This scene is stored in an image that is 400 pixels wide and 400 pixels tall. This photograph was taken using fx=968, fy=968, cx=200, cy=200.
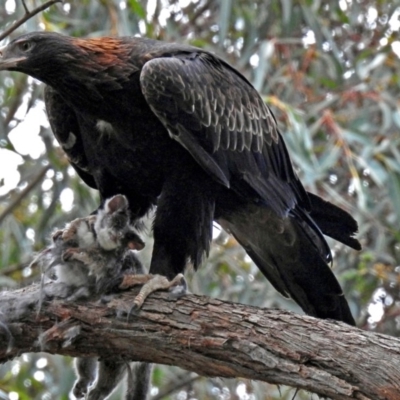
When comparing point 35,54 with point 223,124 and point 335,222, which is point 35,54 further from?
point 335,222

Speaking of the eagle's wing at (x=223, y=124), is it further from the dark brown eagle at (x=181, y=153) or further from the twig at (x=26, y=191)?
the twig at (x=26, y=191)

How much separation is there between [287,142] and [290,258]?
124 cm

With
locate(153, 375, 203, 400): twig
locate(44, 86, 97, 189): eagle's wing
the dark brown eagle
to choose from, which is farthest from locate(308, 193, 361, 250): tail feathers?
locate(153, 375, 203, 400): twig

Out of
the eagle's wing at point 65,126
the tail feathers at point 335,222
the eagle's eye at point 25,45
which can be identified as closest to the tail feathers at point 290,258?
the tail feathers at point 335,222

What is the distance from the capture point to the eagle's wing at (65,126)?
4281mm

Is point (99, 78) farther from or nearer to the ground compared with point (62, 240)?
farther from the ground

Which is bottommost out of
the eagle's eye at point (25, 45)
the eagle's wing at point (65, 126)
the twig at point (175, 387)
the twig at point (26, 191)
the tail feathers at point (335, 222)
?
the twig at point (175, 387)

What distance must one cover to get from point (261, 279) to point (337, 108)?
121 centimetres

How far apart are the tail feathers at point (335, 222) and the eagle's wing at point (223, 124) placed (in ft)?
0.19

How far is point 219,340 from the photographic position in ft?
10.3

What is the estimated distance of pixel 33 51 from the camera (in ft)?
12.9

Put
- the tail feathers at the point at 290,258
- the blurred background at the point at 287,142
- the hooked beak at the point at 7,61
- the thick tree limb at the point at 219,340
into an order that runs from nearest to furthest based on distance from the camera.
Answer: the thick tree limb at the point at 219,340
the hooked beak at the point at 7,61
the tail feathers at the point at 290,258
the blurred background at the point at 287,142

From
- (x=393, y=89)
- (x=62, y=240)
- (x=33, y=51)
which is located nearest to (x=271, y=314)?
(x=62, y=240)

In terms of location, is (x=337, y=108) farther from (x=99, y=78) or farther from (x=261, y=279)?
(x=99, y=78)
